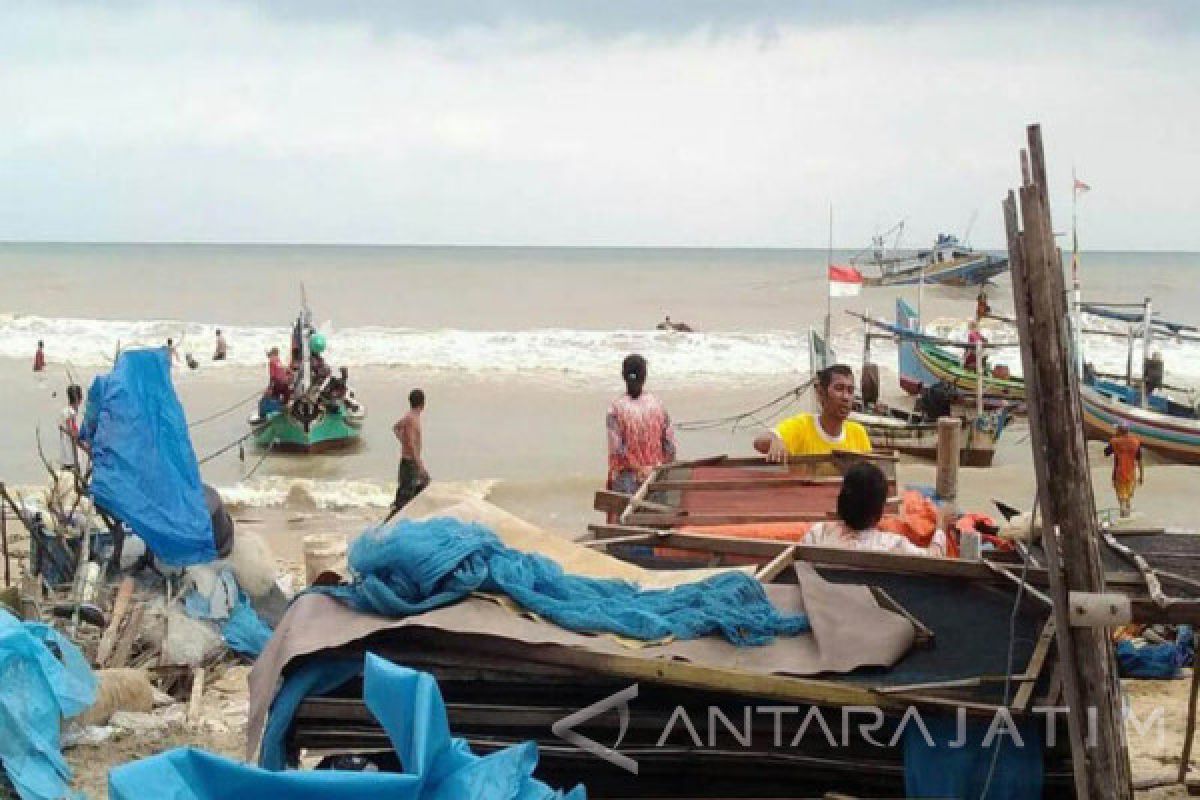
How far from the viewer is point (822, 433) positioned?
6.07 metres

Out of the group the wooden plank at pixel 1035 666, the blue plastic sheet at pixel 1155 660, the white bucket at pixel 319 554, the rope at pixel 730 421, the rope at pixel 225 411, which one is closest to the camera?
the wooden plank at pixel 1035 666

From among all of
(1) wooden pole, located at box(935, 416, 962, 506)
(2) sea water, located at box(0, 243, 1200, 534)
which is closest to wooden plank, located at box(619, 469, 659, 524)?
(1) wooden pole, located at box(935, 416, 962, 506)

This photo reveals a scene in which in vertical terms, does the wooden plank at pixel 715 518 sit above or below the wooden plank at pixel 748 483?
below

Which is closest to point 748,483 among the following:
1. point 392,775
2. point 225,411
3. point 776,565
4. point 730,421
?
point 776,565

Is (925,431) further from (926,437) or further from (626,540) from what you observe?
(626,540)

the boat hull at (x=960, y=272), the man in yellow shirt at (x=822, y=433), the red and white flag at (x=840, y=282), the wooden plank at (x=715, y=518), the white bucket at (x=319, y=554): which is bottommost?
the white bucket at (x=319, y=554)

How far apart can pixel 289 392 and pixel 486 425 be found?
389cm

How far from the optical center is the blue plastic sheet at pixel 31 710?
4816mm

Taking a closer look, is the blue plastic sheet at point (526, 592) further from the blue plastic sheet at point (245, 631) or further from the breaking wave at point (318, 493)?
the breaking wave at point (318, 493)

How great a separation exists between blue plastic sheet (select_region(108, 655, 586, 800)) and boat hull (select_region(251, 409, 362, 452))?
15.0 m

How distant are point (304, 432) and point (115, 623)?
10.8 metres

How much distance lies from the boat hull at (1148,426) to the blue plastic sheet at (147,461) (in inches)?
498

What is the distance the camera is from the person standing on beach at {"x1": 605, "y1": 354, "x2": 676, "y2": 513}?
696cm

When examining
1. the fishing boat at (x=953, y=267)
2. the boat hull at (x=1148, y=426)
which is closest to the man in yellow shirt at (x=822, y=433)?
the boat hull at (x=1148, y=426)
